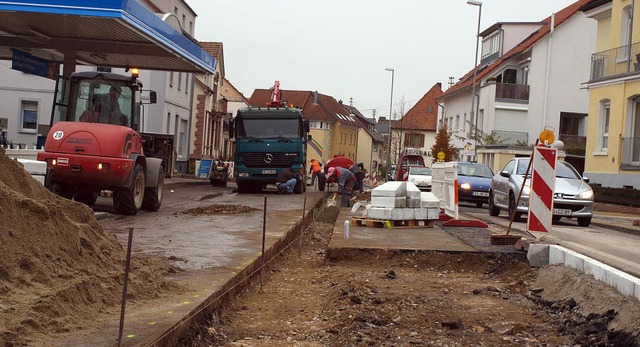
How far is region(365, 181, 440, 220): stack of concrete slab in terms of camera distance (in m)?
15.4

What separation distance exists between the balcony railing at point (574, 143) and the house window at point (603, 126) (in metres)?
13.2

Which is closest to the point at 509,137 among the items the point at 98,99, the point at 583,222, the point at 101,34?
the point at 583,222

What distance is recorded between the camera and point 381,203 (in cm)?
1556

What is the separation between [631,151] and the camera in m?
31.5

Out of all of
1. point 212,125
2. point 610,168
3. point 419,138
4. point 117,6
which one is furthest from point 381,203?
point 419,138

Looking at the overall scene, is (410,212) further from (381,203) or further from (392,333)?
(392,333)

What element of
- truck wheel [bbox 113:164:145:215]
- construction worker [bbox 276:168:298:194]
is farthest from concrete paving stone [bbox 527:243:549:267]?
construction worker [bbox 276:168:298:194]

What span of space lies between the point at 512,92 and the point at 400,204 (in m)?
40.5

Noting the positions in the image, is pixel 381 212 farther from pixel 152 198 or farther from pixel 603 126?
pixel 603 126

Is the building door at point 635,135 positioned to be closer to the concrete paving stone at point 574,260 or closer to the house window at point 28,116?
the concrete paving stone at point 574,260

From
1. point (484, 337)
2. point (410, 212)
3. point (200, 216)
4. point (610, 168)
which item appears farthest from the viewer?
point (610, 168)

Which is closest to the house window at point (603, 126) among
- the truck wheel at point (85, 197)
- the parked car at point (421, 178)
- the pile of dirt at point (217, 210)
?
the parked car at point (421, 178)

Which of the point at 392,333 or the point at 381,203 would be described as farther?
the point at 381,203

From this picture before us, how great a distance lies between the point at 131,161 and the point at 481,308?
9.79 m
